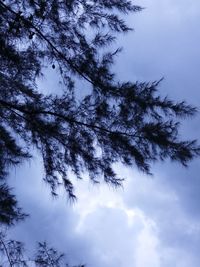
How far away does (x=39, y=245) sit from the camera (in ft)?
20.7

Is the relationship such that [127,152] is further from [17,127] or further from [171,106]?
[17,127]

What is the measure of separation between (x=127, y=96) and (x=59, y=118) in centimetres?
100

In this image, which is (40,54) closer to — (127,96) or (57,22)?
(57,22)

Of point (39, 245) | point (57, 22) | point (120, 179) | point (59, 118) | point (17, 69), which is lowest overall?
point (39, 245)

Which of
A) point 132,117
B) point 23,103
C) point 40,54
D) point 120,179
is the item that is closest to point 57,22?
point 40,54

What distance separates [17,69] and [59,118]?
3.14ft

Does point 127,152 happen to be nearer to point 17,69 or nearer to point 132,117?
point 132,117

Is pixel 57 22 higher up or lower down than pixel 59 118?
higher up

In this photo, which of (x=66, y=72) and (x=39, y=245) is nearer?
(x=39, y=245)

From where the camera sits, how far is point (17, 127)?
22.0 ft

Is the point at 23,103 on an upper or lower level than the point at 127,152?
upper

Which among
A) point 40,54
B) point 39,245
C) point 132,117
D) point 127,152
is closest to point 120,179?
point 127,152

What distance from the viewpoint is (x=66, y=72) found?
695 cm

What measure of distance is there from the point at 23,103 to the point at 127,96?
57.0 inches
